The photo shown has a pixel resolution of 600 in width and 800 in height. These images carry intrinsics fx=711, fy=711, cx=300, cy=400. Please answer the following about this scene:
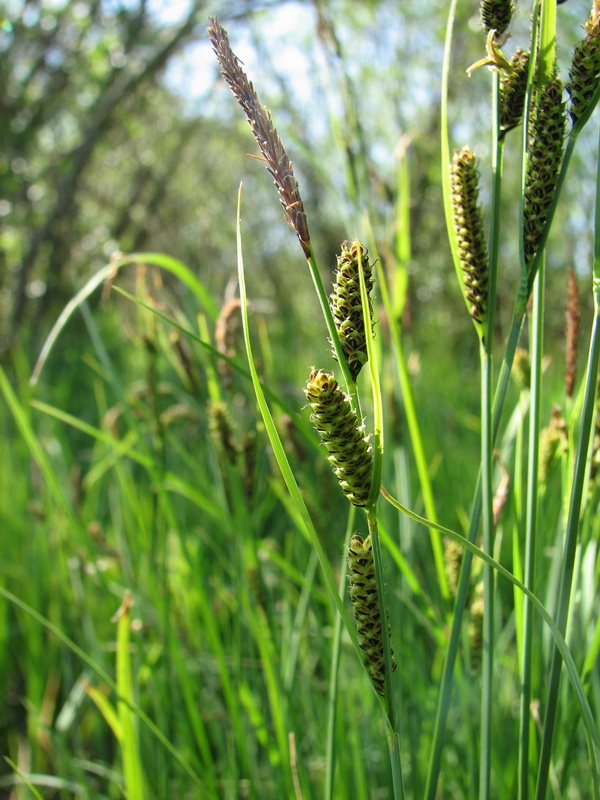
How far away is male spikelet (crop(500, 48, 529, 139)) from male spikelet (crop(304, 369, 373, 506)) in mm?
282

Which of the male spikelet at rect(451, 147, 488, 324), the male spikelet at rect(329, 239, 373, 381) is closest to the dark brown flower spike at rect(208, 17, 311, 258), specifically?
the male spikelet at rect(329, 239, 373, 381)

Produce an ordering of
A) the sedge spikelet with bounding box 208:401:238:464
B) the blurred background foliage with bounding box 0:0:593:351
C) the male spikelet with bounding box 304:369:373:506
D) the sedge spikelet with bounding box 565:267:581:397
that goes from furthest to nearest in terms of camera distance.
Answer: the blurred background foliage with bounding box 0:0:593:351, the sedge spikelet with bounding box 208:401:238:464, the sedge spikelet with bounding box 565:267:581:397, the male spikelet with bounding box 304:369:373:506

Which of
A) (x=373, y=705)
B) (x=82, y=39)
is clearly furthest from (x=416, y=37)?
(x=373, y=705)

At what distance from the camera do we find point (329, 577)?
456 mm

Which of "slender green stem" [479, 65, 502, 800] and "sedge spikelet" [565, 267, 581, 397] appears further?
"sedge spikelet" [565, 267, 581, 397]

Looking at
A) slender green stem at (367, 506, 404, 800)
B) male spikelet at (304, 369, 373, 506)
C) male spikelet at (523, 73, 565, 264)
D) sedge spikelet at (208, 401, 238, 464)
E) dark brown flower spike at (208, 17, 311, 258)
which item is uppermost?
male spikelet at (523, 73, 565, 264)

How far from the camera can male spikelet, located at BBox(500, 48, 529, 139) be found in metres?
0.53

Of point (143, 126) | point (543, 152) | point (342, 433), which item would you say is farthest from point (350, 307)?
point (143, 126)

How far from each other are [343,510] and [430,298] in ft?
18.0

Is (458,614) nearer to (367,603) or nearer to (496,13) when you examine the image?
(367,603)

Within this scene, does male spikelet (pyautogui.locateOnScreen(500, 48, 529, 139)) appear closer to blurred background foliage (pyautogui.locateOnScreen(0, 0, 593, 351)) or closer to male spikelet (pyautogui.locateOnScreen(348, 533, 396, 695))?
male spikelet (pyautogui.locateOnScreen(348, 533, 396, 695))

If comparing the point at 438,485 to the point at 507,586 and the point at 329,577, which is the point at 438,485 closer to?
the point at 507,586

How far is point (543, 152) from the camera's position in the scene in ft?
1.60

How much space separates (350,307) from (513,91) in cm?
24
